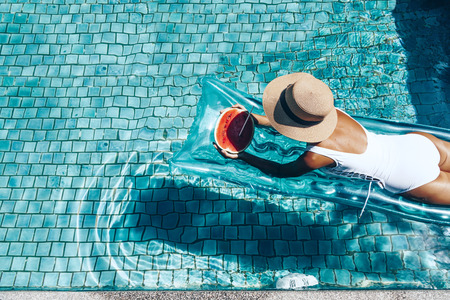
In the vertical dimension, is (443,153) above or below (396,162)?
above

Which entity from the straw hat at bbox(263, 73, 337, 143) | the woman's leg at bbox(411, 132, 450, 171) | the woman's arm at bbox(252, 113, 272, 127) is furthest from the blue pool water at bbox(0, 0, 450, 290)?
the straw hat at bbox(263, 73, 337, 143)

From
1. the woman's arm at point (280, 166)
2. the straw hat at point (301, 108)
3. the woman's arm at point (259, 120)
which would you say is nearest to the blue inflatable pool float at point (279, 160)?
the woman's arm at point (259, 120)

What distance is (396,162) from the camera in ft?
9.43

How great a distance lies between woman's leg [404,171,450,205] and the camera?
2.94 m

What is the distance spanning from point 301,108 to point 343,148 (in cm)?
61

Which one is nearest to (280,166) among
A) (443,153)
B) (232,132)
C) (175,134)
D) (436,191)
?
(232,132)

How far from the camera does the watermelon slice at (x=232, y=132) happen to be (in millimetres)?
2929

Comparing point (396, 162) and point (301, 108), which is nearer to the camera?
point (301, 108)

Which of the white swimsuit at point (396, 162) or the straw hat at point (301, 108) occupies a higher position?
the straw hat at point (301, 108)

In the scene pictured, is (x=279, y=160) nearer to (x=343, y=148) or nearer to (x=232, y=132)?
(x=232, y=132)

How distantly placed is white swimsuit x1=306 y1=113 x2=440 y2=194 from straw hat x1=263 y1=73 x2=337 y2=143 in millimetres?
428

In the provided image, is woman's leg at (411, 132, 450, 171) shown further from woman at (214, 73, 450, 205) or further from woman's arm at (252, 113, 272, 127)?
woman's arm at (252, 113, 272, 127)

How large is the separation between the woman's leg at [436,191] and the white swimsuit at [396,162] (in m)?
0.06

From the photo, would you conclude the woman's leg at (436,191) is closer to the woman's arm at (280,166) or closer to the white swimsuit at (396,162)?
the white swimsuit at (396,162)
